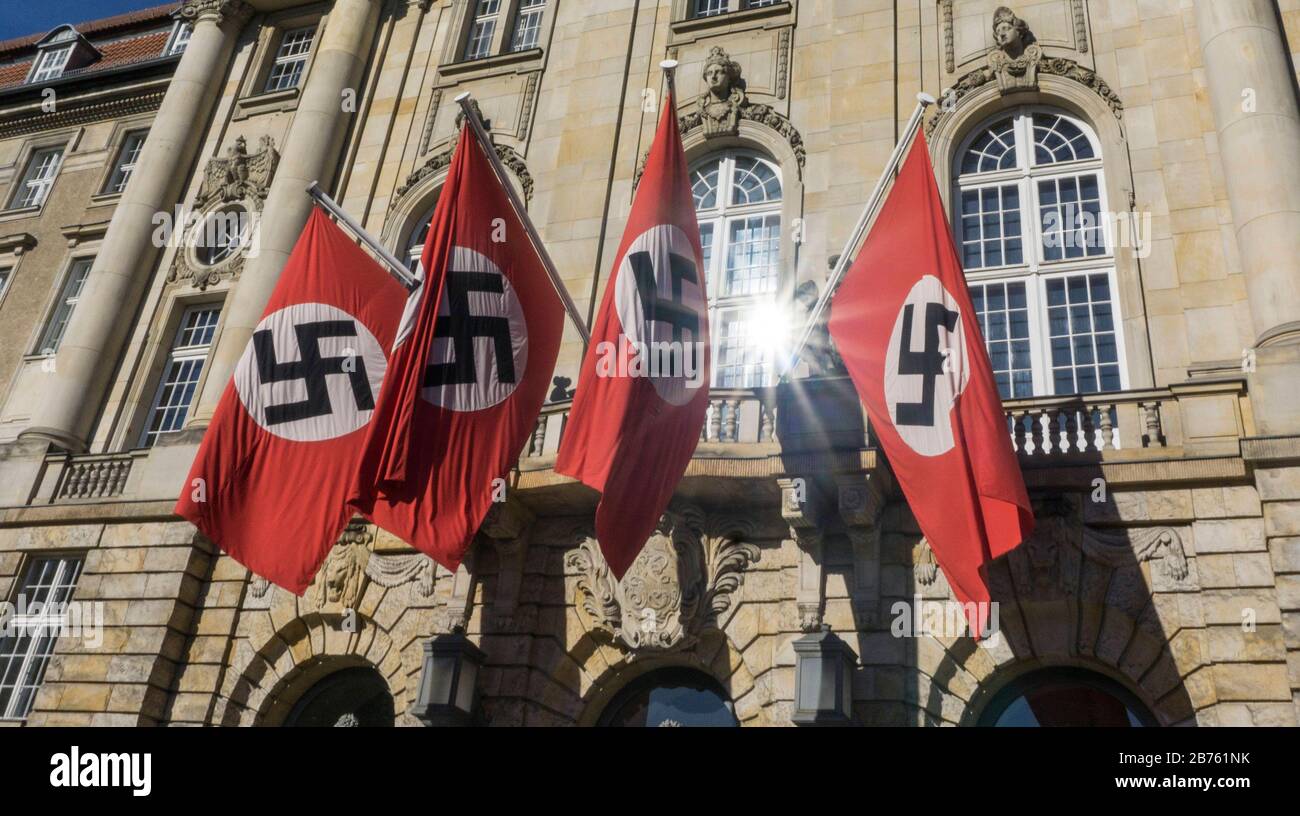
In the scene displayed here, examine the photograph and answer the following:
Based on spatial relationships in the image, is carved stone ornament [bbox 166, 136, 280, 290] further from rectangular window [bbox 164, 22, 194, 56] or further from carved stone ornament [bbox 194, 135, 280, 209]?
rectangular window [bbox 164, 22, 194, 56]

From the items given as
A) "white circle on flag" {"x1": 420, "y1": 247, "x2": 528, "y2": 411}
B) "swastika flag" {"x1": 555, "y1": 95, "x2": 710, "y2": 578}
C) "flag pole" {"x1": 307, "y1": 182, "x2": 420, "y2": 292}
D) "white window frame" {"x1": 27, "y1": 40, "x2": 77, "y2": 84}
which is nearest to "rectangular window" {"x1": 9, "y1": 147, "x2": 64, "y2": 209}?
"white window frame" {"x1": 27, "y1": 40, "x2": 77, "y2": 84}

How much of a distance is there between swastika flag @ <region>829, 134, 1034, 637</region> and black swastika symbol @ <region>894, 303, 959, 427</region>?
0.01 metres

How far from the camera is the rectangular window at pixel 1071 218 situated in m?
15.1

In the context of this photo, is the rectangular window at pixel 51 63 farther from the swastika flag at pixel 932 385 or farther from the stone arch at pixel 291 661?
the swastika flag at pixel 932 385

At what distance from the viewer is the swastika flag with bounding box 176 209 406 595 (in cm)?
1307

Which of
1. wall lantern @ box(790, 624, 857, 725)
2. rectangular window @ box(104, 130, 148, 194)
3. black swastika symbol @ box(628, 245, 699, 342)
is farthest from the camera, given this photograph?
rectangular window @ box(104, 130, 148, 194)

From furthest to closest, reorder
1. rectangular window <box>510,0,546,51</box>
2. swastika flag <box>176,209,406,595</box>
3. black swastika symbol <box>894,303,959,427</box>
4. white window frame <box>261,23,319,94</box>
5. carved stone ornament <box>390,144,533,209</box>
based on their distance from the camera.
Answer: white window frame <box>261,23,319,94</box>, rectangular window <box>510,0,546,51</box>, carved stone ornament <box>390,144,533,209</box>, swastika flag <box>176,209,406,595</box>, black swastika symbol <box>894,303,959,427</box>

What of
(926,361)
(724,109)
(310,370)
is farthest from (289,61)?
(926,361)

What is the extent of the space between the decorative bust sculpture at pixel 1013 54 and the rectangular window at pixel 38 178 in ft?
70.8

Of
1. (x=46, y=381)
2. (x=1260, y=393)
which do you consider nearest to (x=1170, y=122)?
(x=1260, y=393)

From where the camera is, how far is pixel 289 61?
23969mm

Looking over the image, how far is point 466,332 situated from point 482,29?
11.7 meters

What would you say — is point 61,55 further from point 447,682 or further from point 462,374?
point 447,682

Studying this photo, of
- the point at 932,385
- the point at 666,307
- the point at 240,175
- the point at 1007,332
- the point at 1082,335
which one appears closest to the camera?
the point at 932,385
